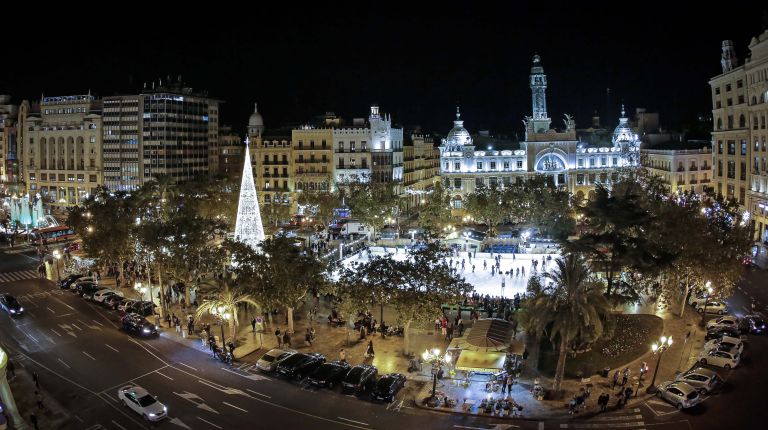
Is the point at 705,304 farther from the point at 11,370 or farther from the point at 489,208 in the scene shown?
the point at 11,370

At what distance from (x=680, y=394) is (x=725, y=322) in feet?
46.8

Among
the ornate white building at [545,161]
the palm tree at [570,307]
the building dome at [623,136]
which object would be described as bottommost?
the palm tree at [570,307]

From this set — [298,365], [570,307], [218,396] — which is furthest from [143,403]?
[570,307]

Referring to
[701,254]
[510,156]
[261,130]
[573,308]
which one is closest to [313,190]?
[261,130]

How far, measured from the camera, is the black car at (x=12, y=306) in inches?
2036

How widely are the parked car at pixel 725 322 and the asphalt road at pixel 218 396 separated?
1.47 meters

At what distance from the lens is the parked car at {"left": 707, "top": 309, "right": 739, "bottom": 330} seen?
45.3 m

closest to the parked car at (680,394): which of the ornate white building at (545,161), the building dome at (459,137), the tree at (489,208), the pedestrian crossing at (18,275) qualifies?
the tree at (489,208)

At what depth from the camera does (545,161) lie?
383ft

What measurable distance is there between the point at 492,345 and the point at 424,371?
4.53m

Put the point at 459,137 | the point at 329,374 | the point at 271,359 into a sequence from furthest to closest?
the point at 459,137, the point at 271,359, the point at 329,374

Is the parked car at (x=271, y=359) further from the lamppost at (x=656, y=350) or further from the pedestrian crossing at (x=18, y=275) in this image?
the pedestrian crossing at (x=18, y=275)

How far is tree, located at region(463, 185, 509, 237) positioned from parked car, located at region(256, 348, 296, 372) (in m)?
48.3

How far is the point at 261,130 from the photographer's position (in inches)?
4663
